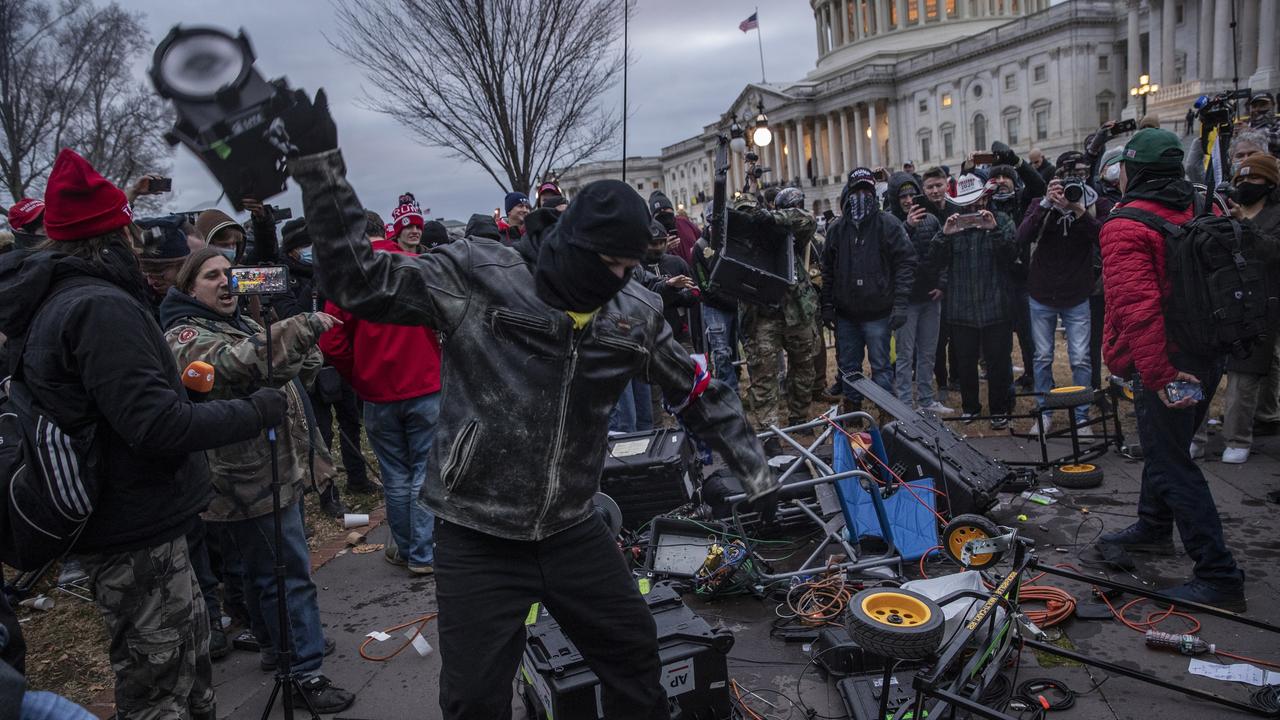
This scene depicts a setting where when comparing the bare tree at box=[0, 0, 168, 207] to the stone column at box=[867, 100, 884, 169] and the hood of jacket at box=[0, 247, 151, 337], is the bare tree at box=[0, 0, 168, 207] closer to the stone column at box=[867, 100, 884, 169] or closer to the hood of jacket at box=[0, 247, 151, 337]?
the hood of jacket at box=[0, 247, 151, 337]

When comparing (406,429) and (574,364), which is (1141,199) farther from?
(406,429)

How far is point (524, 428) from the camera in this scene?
235cm

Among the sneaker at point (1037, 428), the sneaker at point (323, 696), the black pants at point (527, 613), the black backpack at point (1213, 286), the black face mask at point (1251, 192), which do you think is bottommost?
the sneaker at point (1037, 428)

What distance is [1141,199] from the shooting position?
422 centimetres

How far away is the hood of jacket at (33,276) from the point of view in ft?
7.98

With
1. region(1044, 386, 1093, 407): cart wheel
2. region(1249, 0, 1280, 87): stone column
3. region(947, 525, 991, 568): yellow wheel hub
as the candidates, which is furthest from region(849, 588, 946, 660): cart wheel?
region(1249, 0, 1280, 87): stone column

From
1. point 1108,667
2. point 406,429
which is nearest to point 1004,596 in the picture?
point 1108,667

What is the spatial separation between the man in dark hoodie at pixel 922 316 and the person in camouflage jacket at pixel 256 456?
20.2 feet

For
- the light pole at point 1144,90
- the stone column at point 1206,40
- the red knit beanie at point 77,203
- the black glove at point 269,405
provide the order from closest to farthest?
the red knit beanie at point 77,203 → the black glove at point 269,405 → the light pole at point 1144,90 → the stone column at point 1206,40

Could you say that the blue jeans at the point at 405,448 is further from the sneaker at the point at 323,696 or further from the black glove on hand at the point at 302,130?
the black glove on hand at the point at 302,130

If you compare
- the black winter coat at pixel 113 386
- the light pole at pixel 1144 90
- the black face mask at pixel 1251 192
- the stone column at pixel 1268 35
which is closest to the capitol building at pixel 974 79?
the stone column at pixel 1268 35

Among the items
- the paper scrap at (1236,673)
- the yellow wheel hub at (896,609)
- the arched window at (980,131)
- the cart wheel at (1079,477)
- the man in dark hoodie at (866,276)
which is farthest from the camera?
the arched window at (980,131)

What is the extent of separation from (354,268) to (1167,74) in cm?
6058

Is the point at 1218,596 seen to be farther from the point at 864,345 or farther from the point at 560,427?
the point at 864,345
